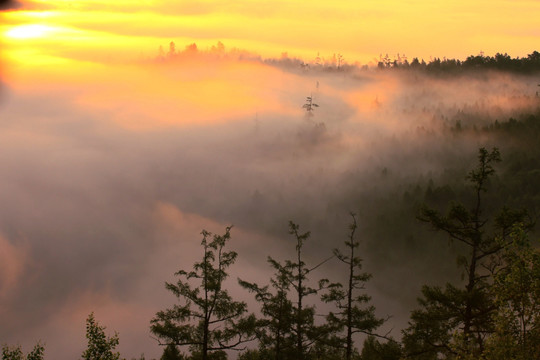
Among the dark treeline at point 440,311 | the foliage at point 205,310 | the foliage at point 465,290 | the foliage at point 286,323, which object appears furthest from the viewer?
the foliage at point 286,323

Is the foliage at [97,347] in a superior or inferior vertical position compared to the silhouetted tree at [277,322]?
inferior

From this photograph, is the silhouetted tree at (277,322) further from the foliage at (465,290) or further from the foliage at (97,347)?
the foliage at (465,290)

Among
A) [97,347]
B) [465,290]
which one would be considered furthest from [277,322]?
[465,290]

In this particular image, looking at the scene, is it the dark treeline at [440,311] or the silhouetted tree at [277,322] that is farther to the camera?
the silhouetted tree at [277,322]

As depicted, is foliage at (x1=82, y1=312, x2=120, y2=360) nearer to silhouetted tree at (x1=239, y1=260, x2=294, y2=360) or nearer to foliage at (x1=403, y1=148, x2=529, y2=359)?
silhouetted tree at (x1=239, y1=260, x2=294, y2=360)

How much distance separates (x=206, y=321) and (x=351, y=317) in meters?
11.7

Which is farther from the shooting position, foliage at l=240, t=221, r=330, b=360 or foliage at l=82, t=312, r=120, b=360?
foliage at l=240, t=221, r=330, b=360

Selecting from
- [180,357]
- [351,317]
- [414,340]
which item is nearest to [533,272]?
[414,340]

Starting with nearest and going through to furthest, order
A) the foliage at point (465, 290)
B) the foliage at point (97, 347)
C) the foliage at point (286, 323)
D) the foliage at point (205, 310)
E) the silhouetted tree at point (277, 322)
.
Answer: the foliage at point (465, 290), the foliage at point (97, 347), the foliage at point (205, 310), the silhouetted tree at point (277, 322), the foliage at point (286, 323)

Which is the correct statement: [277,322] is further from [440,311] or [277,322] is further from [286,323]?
[440,311]

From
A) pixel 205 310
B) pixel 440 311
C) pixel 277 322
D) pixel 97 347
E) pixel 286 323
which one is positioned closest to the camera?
pixel 440 311

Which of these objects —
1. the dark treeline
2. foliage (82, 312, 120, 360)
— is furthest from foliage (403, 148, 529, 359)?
foliage (82, 312, 120, 360)

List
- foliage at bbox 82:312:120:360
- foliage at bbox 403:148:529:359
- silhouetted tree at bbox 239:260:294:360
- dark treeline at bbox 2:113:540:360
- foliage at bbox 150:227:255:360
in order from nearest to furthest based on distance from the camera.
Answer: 1. dark treeline at bbox 2:113:540:360
2. foliage at bbox 403:148:529:359
3. foliage at bbox 82:312:120:360
4. foliage at bbox 150:227:255:360
5. silhouetted tree at bbox 239:260:294:360

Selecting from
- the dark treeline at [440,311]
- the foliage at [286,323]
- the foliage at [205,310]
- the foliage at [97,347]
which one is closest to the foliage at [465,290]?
the dark treeline at [440,311]
